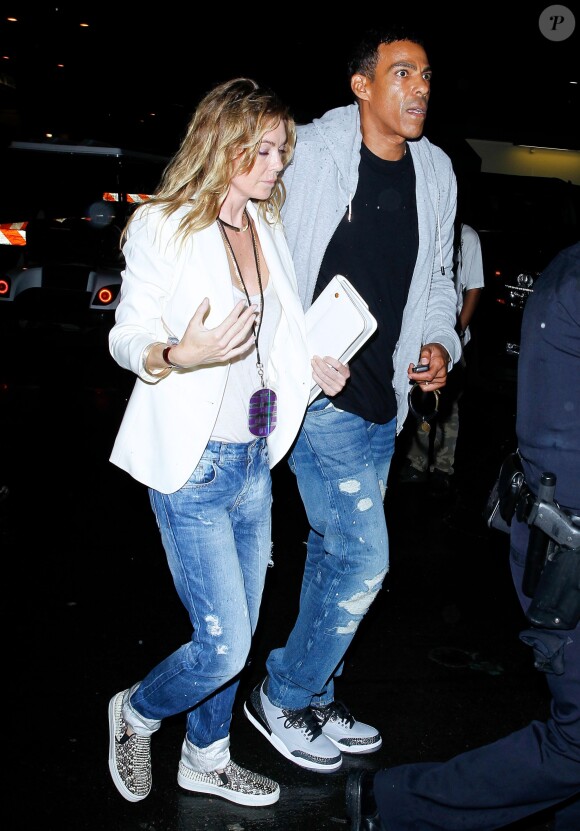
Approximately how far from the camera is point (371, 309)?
125 inches

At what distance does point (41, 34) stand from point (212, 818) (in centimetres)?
2448

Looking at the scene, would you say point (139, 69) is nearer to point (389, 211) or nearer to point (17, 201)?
point (17, 201)

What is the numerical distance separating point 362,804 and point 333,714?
27.7 inches

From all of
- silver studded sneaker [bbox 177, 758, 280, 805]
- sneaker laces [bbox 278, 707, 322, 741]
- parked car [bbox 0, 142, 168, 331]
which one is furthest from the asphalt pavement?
parked car [bbox 0, 142, 168, 331]

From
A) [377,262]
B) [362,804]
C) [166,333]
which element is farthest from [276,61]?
[362,804]

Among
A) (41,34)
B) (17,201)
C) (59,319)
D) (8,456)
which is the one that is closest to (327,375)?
(8,456)

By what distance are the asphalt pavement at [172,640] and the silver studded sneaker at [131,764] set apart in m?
0.06

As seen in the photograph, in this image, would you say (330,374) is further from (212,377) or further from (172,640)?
(172,640)

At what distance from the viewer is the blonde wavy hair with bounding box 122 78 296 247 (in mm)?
2592

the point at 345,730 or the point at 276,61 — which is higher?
the point at 276,61

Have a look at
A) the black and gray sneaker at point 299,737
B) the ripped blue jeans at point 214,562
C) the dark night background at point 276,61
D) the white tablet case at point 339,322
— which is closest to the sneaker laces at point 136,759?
the ripped blue jeans at point 214,562

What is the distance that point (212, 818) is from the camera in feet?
9.85

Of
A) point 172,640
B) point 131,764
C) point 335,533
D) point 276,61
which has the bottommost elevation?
A: point 172,640

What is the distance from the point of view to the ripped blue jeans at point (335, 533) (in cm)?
312
